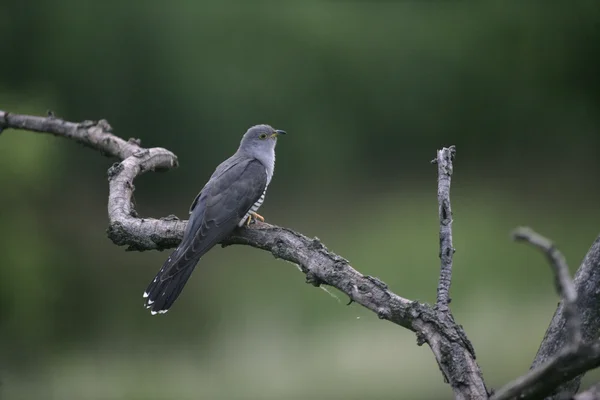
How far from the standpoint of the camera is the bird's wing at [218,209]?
2.88 metres

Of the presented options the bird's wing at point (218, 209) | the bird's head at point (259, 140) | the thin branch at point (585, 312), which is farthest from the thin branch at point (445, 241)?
the bird's head at point (259, 140)

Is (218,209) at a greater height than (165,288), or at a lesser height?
greater

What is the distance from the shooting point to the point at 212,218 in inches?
118

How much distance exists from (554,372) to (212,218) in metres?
1.69

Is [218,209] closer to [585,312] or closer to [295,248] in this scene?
[295,248]

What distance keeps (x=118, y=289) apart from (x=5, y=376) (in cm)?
161

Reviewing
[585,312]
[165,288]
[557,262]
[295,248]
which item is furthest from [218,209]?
[557,262]

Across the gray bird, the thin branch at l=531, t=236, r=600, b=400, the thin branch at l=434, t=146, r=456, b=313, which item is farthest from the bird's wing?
the thin branch at l=531, t=236, r=600, b=400

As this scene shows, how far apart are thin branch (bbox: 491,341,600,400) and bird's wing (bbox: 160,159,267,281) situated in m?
1.48

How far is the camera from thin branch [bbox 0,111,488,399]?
1933 millimetres

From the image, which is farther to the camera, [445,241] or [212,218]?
[212,218]

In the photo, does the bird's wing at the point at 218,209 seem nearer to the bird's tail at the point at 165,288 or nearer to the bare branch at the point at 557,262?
the bird's tail at the point at 165,288

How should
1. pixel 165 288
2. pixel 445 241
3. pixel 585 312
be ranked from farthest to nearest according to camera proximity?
1. pixel 165 288
2. pixel 445 241
3. pixel 585 312

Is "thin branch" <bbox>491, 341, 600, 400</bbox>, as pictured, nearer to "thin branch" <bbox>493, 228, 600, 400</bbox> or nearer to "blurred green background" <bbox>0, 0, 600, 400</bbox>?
"thin branch" <bbox>493, 228, 600, 400</bbox>
